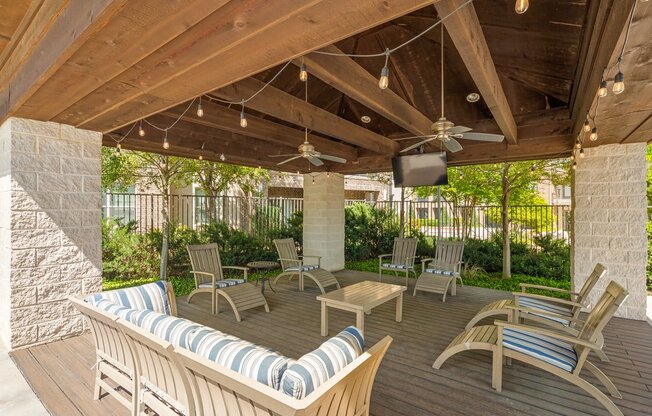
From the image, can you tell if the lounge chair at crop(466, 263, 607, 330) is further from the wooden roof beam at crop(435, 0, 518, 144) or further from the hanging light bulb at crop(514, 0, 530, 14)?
the hanging light bulb at crop(514, 0, 530, 14)

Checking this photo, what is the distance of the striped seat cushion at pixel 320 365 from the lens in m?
1.35

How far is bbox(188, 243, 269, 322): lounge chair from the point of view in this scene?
4.54 m

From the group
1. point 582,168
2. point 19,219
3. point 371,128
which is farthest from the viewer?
point 371,128

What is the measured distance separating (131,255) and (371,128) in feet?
19.7

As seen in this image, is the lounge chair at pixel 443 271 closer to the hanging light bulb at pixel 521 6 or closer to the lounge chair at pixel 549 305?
the lounge chair at pixel 549 305

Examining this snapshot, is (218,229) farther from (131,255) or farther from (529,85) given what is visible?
(529,85)

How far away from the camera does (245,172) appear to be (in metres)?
10.3

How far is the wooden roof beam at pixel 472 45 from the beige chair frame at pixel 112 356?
2930 millimetres

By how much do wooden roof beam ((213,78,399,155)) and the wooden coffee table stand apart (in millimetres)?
2410

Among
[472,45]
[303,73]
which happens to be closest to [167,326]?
[303,73]

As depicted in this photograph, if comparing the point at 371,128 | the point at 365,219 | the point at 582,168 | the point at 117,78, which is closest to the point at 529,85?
the point at 582,168

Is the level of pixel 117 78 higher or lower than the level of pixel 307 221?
higher

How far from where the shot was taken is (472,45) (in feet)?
7.46

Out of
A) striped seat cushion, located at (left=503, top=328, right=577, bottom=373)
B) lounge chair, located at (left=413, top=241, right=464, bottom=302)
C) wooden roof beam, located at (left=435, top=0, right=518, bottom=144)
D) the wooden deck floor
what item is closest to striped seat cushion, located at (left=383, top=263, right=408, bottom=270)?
lounge chair, located at (left=413, top=241, right=464, bottom=302)
